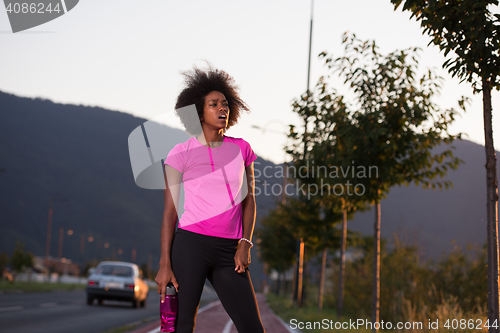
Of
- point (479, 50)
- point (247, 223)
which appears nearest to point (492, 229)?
point (479, 50)

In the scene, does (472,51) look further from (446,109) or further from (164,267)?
(164,267)

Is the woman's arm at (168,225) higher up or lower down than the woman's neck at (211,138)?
lower down

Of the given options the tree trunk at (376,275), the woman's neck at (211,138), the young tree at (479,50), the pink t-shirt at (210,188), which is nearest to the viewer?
the pink t-shirt at (210,188)

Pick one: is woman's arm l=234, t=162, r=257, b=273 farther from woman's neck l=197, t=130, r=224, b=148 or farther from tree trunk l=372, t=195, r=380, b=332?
tree trunk l=372, t=195, r=380, b=332

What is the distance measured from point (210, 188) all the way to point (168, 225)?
0.32 metres

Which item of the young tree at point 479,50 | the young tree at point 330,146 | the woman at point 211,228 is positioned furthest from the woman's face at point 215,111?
the young tree at point 330,146

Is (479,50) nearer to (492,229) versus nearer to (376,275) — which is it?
(492,229)

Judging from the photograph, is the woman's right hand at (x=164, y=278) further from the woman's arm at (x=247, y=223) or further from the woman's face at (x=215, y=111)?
the woman's face at (x=215, y=111)

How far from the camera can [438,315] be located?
31.3 feet

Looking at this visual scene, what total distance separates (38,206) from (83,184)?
84.5 feet

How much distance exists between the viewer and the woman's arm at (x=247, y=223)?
3.18m

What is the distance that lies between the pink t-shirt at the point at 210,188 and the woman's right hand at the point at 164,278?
254 mm

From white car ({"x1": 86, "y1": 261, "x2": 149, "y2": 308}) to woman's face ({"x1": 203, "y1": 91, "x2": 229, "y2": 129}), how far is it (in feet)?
55.6

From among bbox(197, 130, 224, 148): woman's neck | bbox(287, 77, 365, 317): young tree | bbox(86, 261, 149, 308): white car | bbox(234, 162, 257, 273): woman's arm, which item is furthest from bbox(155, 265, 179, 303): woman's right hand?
bbox(86, 261, 149, 308): white car
